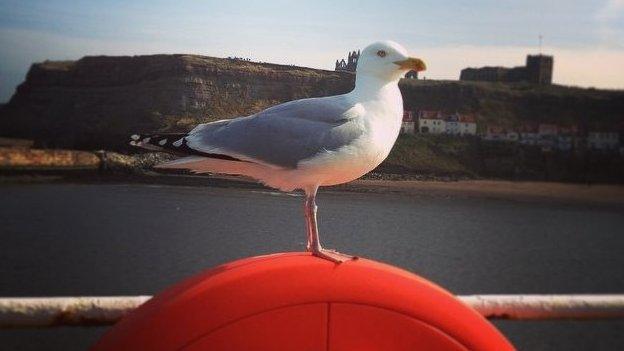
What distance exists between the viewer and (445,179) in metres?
5.92

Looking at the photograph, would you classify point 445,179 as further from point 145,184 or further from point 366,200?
point 145,184

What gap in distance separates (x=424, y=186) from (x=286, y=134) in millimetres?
3011

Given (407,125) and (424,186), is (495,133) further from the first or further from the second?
(424,186)

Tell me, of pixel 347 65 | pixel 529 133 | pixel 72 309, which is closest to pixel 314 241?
pixel 72 309

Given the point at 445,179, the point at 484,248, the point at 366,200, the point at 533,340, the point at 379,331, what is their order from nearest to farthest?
the point at 379,331
the point at 366,200
the point at 445,179
the point at 533,340
the point at 484,248

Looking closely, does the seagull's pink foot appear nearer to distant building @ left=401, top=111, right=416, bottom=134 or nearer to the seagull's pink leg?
the seagull's pink leg

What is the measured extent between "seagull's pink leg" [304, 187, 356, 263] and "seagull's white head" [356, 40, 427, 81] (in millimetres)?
403

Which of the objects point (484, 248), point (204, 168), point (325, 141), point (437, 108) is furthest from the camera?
point (484, 248)

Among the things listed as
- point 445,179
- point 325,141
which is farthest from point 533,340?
point 325,141

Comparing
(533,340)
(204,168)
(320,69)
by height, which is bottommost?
(533,340)

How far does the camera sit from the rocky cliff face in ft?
10.4

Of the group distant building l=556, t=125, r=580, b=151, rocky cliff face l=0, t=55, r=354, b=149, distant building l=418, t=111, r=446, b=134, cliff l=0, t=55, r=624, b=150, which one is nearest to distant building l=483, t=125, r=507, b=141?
cliff l=0, t=55, r=624, b=150

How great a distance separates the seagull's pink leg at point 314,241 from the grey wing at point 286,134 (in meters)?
0.12

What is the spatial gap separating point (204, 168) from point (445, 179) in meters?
4.33
